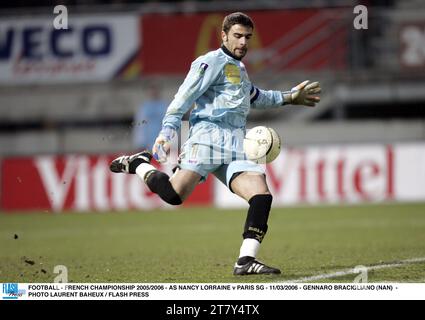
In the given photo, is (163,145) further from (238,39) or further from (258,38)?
(258,38)

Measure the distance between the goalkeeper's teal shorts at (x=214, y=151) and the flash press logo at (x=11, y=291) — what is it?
1.62 metres

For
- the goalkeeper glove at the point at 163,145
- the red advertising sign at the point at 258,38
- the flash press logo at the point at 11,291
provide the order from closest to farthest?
the flash press logo at the point at 11,291
the goalkeeper glove at the point at 163,145
the red advertising sign at the point at 258,38

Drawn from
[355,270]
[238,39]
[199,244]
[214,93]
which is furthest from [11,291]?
[199,244]

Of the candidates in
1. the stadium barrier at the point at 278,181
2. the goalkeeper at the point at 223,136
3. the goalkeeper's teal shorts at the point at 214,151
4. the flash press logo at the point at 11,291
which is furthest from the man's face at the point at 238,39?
the stadium barrier at the point at 278,181

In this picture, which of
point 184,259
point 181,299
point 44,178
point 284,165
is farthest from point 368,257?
point 44,178

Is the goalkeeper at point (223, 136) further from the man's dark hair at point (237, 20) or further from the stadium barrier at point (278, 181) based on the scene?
the stadium barrier at point (278, 181)

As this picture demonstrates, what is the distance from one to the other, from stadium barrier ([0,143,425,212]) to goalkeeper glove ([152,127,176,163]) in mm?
10010

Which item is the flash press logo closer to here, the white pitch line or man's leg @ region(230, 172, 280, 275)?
man's leg @ region(230, 172, 280, 275)

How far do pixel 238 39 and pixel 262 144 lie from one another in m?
0.84

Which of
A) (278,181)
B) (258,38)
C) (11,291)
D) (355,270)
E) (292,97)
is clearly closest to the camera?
(11,291)

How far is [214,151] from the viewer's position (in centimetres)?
701

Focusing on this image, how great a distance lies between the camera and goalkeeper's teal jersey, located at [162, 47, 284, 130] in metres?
6.82

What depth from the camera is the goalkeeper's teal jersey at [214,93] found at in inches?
269

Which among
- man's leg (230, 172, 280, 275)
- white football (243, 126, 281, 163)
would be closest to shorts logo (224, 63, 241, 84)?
white football (243, 126, 281, 163)
